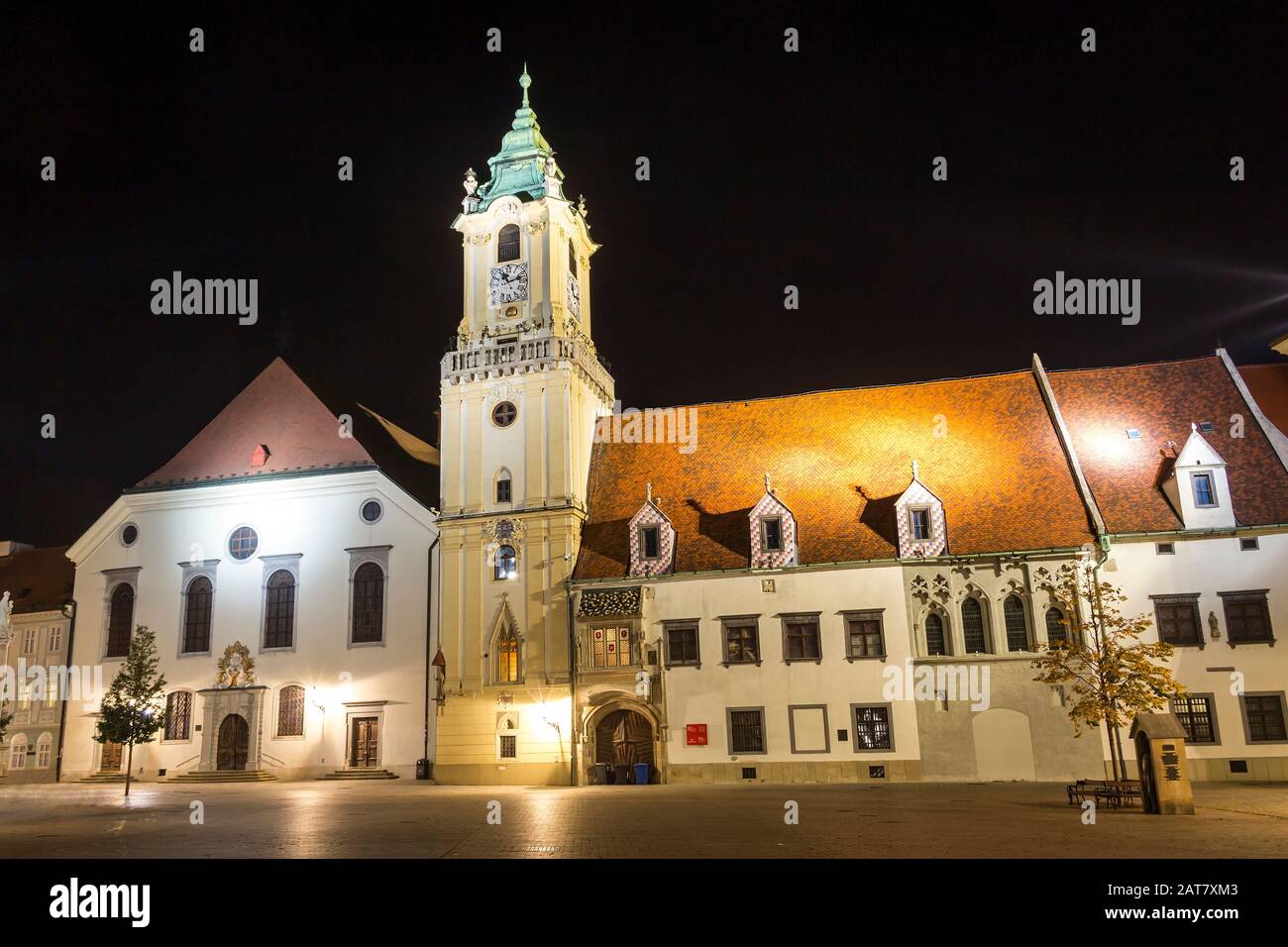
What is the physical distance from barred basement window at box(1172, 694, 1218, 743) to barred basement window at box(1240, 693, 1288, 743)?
0.97 metres

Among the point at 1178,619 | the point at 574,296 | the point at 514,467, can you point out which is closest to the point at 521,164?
the point at 574,296

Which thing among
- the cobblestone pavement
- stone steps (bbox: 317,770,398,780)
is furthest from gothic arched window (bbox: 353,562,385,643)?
the cobblestone pavement

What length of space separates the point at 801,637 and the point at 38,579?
37825mm

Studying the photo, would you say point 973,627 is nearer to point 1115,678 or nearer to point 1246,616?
point 1246,616

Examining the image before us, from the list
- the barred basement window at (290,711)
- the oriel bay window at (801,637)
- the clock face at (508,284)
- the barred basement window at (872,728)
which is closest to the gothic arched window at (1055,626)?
the barred basement window at (872,728)

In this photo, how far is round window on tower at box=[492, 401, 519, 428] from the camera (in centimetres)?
4050

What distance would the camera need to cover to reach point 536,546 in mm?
38344

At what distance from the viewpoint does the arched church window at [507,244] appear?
1688 inches

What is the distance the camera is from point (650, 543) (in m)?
37.3

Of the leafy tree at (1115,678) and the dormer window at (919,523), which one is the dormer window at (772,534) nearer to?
the dormer window at (919,523)

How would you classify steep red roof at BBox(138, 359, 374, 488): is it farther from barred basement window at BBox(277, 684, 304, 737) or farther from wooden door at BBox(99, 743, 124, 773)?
wooden door at BBox(99, 743, 124, 773)

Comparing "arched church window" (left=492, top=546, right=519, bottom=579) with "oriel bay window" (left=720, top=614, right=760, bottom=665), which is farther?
"arched church window" (left=492, top=546, right=519, bottom=579)

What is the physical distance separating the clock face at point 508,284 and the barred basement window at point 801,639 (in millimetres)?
16940

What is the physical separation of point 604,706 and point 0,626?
30161 mm
